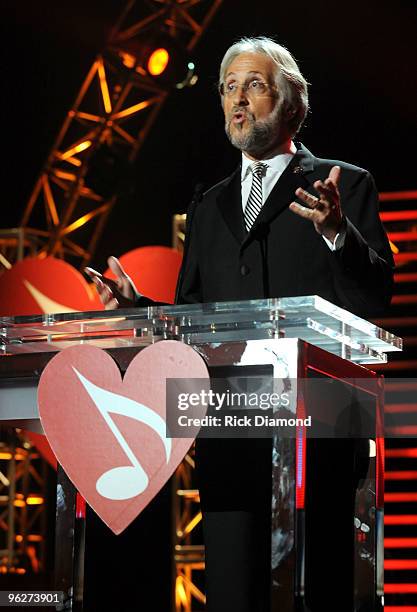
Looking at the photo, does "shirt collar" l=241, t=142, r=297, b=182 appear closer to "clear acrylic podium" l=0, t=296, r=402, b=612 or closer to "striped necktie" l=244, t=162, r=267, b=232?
"striped necktie" l=244, t=162, r=267, b=232

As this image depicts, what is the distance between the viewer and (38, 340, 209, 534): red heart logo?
196 cm

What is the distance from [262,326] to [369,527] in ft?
1.87

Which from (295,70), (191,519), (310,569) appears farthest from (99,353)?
(191,519)

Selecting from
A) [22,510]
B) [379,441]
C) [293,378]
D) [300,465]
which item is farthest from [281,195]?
[22,510]

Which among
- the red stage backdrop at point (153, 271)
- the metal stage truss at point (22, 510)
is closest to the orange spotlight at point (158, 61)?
the red stage backdrop at point (153, 271)

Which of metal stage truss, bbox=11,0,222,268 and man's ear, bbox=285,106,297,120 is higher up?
metal stage truss, bbox=11,0,222,268

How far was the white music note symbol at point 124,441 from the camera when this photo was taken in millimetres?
1963

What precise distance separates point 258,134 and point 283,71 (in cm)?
20

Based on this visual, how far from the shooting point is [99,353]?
6.68 ft

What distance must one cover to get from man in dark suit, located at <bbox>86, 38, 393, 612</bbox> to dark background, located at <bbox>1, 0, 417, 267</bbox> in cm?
206

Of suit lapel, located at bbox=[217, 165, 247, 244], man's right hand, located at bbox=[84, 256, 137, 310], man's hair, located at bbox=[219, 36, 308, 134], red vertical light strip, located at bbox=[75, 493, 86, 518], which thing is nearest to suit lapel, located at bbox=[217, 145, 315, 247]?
suit lapel, located at bbox=[217, 165, 247, 244]

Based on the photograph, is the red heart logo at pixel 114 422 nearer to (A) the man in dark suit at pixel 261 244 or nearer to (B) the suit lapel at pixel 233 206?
(A) the man in dark suit at pixel 261 244

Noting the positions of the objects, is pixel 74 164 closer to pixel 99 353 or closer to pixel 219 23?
pixel 219 23

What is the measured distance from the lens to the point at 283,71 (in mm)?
2770
